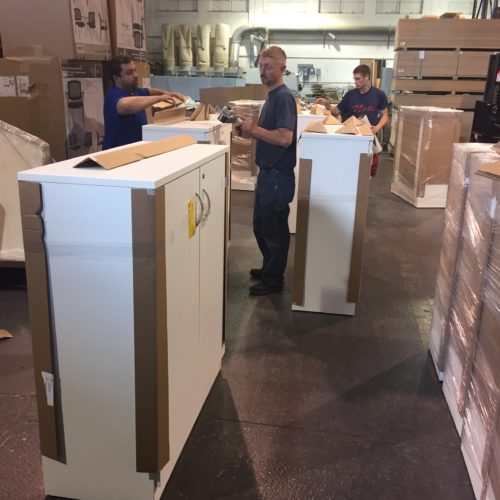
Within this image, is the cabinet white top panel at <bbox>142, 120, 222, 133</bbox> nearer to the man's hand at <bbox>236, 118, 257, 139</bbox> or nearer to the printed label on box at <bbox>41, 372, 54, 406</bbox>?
the man's hand at <bbox>236, 118, 257, 139</bbox>

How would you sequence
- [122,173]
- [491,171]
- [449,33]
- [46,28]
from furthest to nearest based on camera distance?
A: [449,33]
[46,28]
[491,171]
[122,173]

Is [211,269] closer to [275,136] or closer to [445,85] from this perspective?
[275,136]

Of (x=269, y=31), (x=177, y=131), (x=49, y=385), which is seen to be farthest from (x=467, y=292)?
(x=269, y=31)

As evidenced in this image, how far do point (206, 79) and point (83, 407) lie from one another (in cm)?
868

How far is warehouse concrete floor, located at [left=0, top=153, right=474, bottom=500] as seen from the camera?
1756 mm

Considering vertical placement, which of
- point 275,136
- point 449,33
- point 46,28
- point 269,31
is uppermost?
point 269,31

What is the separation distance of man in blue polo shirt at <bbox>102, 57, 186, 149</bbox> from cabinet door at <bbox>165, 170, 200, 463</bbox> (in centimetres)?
165

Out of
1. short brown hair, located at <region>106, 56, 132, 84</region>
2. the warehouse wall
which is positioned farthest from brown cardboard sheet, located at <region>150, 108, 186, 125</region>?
the warehouse wall

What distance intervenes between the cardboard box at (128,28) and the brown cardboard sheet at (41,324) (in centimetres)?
307

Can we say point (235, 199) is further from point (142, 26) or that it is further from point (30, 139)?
point (30, 139)

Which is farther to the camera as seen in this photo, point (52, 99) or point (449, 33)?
point (449, 33)

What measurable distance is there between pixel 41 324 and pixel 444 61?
6.99m

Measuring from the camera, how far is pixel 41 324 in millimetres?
1482

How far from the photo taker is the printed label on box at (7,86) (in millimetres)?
3299
